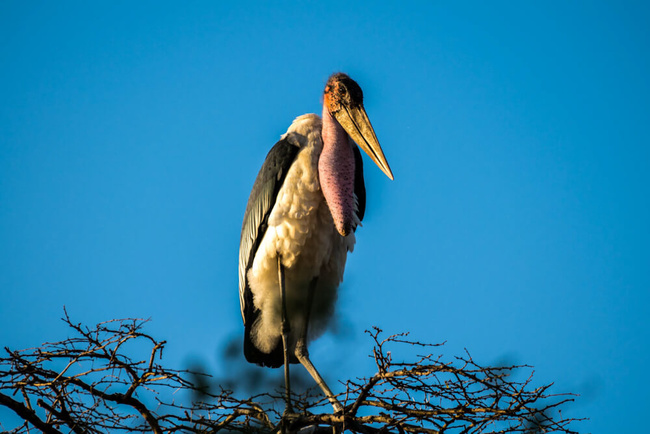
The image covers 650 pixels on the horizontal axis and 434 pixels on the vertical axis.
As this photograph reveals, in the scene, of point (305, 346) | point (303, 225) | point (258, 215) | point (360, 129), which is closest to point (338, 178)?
point (303, 225)

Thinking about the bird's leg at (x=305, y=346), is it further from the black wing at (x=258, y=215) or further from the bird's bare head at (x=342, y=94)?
the bird's bare head at (x=342, y=94)

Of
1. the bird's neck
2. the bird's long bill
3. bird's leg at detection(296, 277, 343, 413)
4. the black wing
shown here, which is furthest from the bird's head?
bird's leg at detection(296, 277, 343, 413)

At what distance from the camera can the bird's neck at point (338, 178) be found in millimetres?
4918

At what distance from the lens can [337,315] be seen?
541cm

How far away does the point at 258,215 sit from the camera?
17.2 feet

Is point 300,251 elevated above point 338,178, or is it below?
below

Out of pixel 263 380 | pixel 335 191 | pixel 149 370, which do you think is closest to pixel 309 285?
pixel 335 191

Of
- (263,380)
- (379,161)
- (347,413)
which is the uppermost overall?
(379,161)

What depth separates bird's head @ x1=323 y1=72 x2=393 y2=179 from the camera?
5219 mm

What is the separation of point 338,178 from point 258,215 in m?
0.58

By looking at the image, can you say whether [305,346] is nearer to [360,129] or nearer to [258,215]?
[258,215]

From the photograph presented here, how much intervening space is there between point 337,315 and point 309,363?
353 millimetres

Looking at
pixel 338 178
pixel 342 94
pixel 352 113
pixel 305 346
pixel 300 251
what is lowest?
pixel 305 346

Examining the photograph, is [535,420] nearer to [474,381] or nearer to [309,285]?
[474,381]
